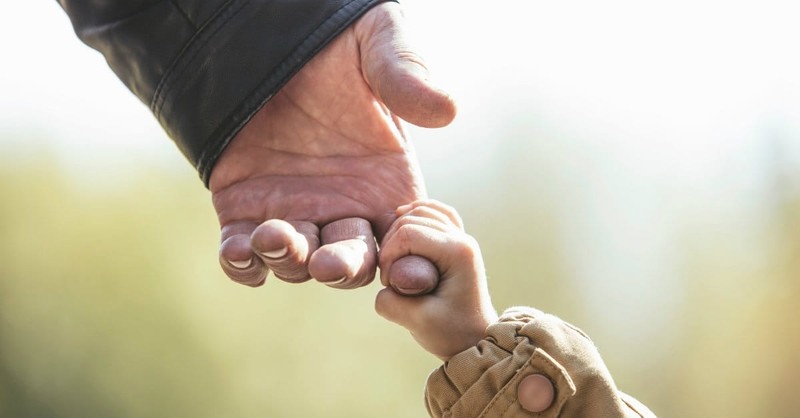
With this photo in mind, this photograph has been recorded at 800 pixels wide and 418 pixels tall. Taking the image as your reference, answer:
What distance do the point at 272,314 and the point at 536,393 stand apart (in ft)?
9.21

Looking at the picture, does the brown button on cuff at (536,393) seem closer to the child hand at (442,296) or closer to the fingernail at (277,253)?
the child hand at (442,296)

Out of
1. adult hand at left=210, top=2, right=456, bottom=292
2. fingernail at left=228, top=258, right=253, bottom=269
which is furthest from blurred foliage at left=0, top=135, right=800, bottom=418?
fingernail at left=228, top=258, right=253, bottom=269

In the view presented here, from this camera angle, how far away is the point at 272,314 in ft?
11.7

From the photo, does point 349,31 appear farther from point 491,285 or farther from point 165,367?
point 165,367

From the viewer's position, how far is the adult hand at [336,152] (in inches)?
37.0

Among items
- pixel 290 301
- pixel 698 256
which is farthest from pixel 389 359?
pixel 698 256

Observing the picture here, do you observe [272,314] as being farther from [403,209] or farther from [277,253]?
[277,253]

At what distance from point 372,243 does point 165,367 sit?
9.31 ft

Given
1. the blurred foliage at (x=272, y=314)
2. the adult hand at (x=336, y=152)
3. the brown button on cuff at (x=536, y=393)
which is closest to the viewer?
the brown button on cuff at (x=536, y=393)

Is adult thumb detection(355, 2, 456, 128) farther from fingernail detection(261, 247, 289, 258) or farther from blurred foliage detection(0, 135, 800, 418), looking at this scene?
blurred foliage detection(0, 135, 800, 418)

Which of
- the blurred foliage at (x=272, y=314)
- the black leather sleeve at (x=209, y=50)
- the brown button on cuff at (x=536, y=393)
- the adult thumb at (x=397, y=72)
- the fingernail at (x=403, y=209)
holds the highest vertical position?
the adult thumb at (x=397, y=72)

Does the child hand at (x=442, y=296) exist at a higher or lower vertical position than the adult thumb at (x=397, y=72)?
lower

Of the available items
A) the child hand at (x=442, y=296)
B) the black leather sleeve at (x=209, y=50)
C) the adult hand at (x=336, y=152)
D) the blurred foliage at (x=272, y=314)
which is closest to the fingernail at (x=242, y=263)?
the adult hand at (x=336, y=152)

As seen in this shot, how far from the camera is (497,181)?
3443mm
